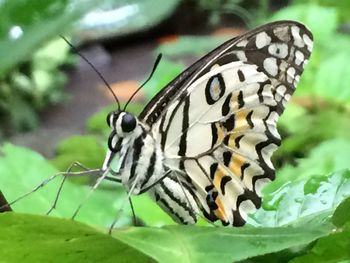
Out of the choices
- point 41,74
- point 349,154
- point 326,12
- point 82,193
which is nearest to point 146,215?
point 82,193

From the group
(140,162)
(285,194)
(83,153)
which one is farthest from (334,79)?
(285,194)

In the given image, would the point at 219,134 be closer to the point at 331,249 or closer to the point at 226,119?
the point at 226,119

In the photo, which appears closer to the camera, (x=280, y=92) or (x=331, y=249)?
(x=331, y=249)

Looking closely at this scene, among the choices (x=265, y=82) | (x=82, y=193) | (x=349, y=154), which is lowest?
(x=349, y=154)

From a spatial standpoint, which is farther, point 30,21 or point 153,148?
point 153,148

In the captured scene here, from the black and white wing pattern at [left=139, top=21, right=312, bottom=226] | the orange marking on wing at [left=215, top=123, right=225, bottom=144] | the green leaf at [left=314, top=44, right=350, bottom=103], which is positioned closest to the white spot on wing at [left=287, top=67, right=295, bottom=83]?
the black and white wing pattern at [left=139, top=21, right=312, bottom=226]

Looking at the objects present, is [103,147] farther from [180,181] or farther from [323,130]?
[180,181]
